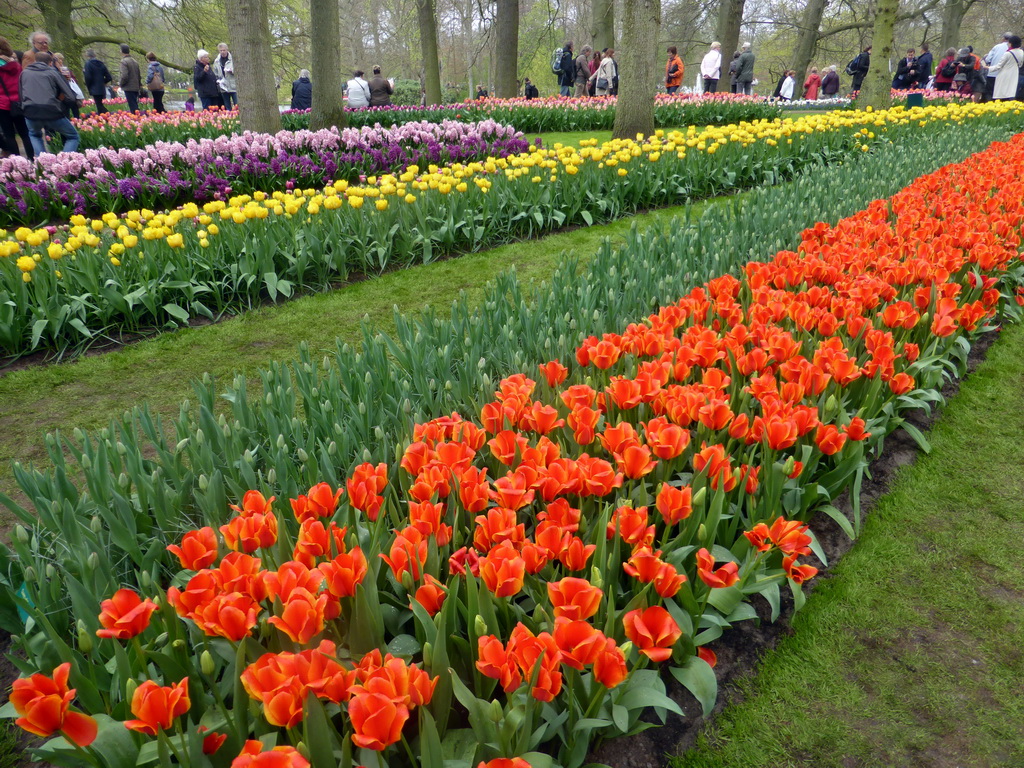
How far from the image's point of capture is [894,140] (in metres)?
9.44

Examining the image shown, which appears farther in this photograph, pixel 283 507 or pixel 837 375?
pixel 837 375

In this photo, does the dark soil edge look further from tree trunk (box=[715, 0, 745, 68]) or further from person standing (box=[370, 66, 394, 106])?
tree trunk (box=[715, 0, 745, 68])

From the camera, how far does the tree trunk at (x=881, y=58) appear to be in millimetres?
13224

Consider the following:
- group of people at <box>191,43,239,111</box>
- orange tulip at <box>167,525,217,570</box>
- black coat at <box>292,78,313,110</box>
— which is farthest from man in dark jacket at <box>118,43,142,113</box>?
orange tulip at <box>167,525,217,570</box>

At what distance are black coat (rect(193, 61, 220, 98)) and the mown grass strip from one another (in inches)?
623

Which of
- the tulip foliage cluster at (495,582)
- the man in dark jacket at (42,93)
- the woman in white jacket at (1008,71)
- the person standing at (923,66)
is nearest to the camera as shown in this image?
the tulip foliage cluster at (495,582)

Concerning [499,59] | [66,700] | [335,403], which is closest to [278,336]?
[335,403]

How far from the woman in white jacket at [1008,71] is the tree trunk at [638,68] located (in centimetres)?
1030

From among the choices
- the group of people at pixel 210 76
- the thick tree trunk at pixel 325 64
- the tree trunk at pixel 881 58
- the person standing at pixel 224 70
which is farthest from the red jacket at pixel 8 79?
the tree trunk at pixel 881 58

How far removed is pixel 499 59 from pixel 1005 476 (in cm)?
1824

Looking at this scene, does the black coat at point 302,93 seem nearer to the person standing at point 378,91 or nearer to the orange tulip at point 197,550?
the person standing at point 378,91

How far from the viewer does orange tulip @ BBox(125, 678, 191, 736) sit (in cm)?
108

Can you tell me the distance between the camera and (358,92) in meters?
15.8

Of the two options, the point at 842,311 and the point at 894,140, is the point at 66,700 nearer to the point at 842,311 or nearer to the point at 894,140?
the point at 842,311
